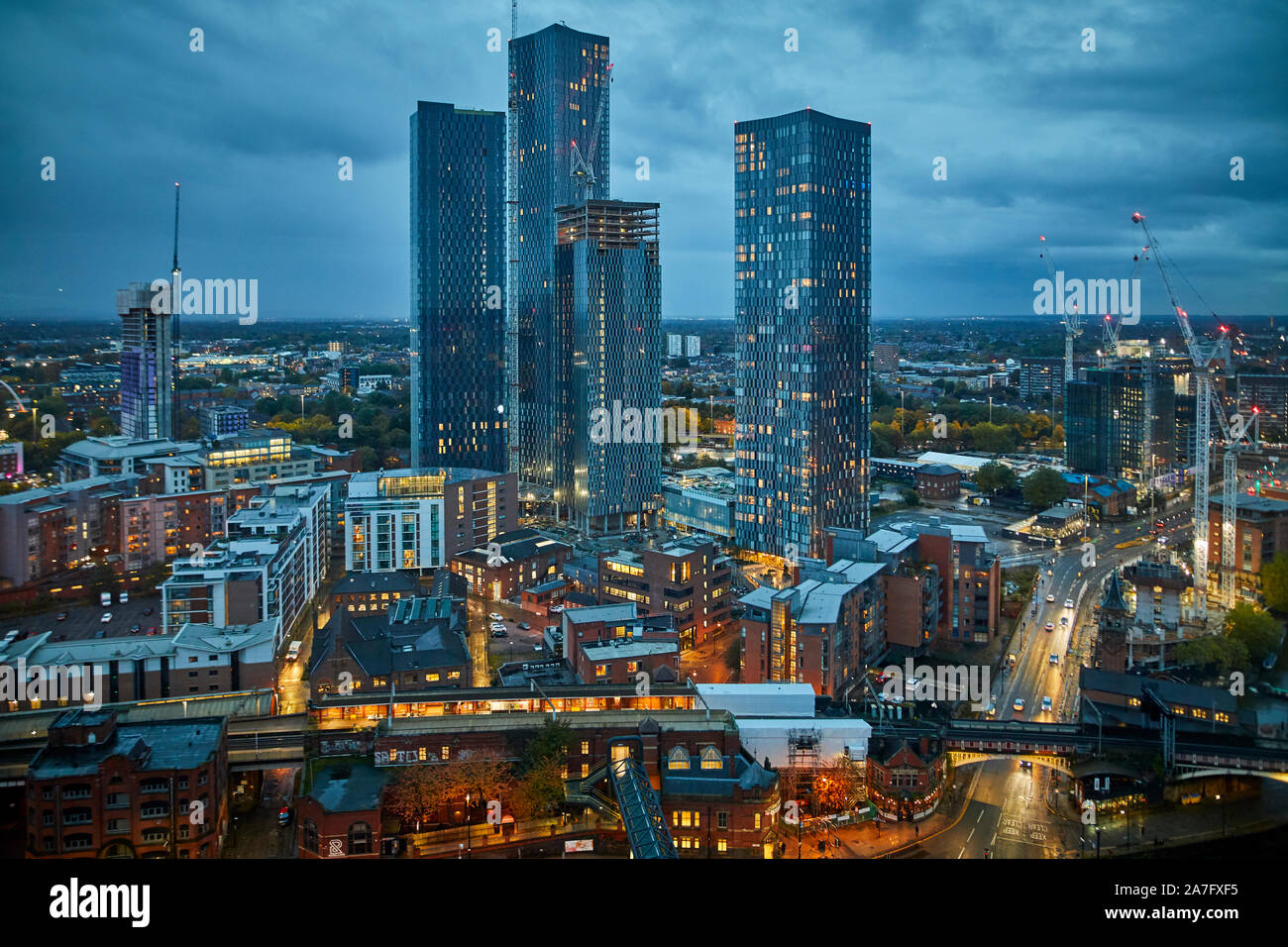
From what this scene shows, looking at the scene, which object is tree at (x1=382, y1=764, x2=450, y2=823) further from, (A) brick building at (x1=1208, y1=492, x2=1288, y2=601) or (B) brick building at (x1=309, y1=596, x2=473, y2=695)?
(A) brick building at (x1=1208, y1=492, x2=1288, y2=601)

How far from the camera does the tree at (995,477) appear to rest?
23.4 m

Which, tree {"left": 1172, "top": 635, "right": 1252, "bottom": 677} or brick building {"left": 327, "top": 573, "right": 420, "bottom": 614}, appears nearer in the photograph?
tree {"left": 1172, "top": 635, "right": 1252, "bottom": 677}

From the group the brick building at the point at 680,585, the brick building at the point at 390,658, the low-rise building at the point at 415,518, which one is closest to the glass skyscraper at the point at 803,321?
the brick building at the point at 680,585

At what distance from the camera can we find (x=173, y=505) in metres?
16.1

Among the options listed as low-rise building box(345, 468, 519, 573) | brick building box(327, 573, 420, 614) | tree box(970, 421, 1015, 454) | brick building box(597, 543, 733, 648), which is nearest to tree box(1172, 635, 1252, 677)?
brick building box(597, 543, 733, 648)

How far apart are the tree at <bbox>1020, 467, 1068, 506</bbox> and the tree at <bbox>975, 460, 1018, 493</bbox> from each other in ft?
3.91

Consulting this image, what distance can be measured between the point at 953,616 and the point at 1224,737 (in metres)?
4.90

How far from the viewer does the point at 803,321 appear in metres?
17.3

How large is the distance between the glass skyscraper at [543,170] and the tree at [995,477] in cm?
1122

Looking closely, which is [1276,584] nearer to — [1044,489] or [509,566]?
[1044,489]

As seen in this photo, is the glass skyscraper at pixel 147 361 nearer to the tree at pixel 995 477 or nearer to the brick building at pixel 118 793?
the brick building at pixel 118 793

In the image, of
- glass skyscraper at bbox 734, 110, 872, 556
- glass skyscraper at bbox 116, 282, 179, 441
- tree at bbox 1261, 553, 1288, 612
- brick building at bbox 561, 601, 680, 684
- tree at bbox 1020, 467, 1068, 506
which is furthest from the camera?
glass skyscraper at bbox 116, 282, 179, 441

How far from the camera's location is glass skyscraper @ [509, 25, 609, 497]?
83.0ft
